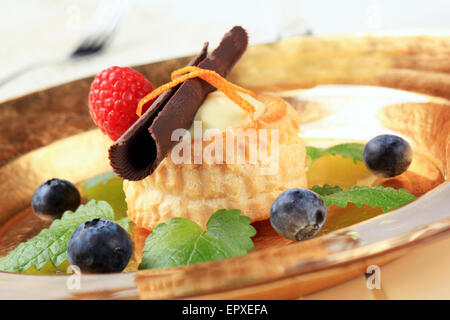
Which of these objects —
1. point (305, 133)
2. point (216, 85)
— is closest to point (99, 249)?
point (216, 85)

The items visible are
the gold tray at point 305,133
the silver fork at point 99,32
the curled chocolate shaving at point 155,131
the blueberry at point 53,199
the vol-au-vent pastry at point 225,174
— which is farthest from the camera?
the silver fork at point 99,32

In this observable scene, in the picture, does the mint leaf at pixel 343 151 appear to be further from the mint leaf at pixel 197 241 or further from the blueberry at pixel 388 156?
the mint leaf at pixel 197 241

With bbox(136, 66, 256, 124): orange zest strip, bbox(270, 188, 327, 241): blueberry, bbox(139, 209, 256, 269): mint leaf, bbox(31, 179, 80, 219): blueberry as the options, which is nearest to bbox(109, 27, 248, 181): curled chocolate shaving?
bbox(136, 66, 256, 124): orange zest strip

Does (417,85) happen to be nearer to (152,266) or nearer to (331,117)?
(331,117)

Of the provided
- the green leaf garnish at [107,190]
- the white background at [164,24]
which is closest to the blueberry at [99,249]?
the green leaf garnish at [107,190]
